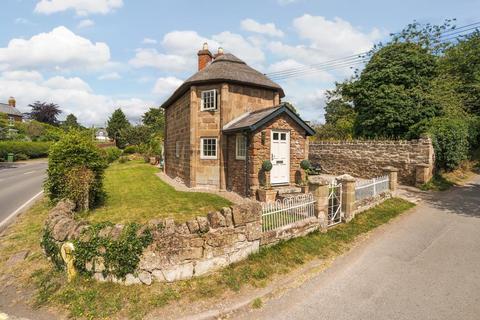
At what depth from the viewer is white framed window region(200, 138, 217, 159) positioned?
14586 mm

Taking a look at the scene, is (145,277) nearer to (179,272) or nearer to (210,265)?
(179,272)

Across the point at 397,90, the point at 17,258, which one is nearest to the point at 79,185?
the point at 17,258

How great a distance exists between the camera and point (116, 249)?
4.97 metres

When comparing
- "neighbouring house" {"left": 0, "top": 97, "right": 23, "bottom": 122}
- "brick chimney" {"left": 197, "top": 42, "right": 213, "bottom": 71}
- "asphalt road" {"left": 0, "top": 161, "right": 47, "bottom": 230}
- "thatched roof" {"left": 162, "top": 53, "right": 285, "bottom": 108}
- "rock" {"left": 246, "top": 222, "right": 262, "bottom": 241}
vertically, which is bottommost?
"asphalt road" {"left": 0, "top": 161, "right": 47, "bottom": 230}

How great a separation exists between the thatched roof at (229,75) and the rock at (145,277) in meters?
11.1

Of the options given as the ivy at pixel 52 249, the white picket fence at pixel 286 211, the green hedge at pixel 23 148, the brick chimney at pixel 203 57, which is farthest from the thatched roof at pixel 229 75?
the green hedge at pixel 23 148

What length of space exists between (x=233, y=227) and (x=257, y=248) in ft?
3.24

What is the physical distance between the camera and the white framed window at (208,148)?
14.6 meters

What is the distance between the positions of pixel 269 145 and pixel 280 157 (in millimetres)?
956

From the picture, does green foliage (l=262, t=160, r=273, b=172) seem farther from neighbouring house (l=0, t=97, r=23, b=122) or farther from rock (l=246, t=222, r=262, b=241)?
neighbouring house (l=0, t=97, r=23, b=122)

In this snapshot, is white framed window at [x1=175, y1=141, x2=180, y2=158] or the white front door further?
white framed window at [x1=175, y1=141, x2=180, y2=158]

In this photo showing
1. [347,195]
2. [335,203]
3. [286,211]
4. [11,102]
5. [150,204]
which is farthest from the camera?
[11,102]

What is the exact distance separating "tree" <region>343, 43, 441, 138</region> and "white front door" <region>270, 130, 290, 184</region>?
36.8ft

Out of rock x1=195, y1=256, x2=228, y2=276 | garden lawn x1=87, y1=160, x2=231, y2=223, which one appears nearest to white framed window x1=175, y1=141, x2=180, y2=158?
garden lawn x1=87, y1=160, x2=231, y2=223
